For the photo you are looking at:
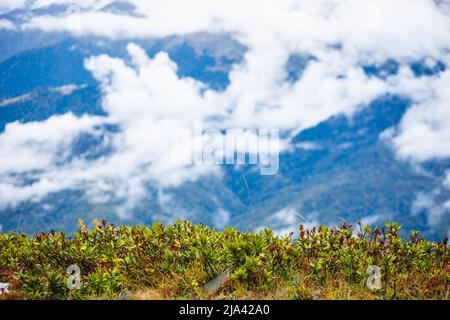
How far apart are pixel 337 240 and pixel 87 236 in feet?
16.6

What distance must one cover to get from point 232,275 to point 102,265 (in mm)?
2646

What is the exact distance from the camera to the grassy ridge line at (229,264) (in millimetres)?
Answer: 7719

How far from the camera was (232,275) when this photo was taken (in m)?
7.68

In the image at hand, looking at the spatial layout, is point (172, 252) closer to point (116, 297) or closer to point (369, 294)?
point (116, 297)

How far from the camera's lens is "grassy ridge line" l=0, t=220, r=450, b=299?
25.3ft

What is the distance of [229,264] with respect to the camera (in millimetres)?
8320
